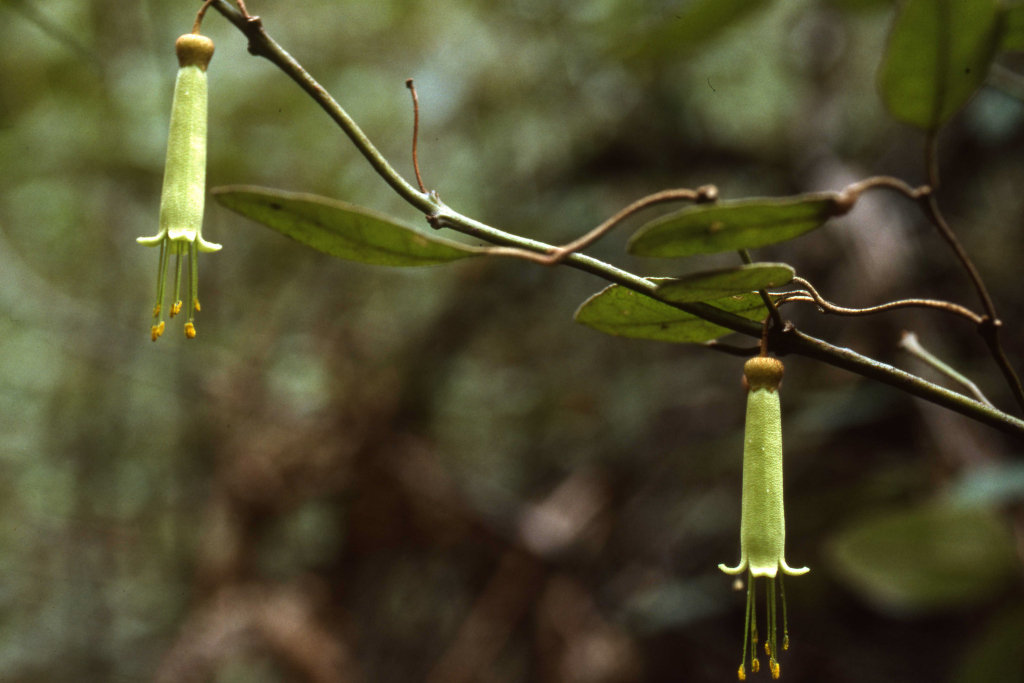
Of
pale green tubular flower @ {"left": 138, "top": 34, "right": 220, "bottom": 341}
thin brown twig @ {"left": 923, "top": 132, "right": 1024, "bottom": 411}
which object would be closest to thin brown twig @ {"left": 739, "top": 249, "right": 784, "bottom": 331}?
thin brown twig @ {"left": 923, "top": 132, "right": 1024, "bottom": 411}

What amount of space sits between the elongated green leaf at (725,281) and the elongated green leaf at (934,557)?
132cm

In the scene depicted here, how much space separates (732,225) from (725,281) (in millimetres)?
42

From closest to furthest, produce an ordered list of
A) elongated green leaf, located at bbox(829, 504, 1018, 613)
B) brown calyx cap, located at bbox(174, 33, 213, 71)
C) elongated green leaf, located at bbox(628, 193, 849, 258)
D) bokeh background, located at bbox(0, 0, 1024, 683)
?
elongated green leaf, located at bbox(628, 193, 849, 258)
brown calyx cap, located at bbox(174, 33, 213, 71)
elongated green leaf, located at bbox(829, 504, 1018, 613)
bokeh background, located at bbox(0, 0, 1024, 683)

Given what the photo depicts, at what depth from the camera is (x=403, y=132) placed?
9.32 feet

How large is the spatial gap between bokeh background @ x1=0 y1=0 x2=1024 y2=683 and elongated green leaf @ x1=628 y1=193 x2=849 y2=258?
1.03 m

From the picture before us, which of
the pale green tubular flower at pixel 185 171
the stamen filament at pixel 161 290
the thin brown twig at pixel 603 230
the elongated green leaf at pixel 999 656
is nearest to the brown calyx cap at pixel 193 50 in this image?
the pale green tubular flower at pixel 185 171

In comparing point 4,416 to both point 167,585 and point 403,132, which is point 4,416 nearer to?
point 167,585

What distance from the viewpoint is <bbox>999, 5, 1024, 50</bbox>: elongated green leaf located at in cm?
64

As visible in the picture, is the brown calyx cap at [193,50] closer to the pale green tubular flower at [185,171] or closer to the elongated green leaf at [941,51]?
the pale green tubular flower at [185,171]

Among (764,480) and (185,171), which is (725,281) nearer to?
(764,480)

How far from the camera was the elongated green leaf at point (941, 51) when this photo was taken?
0.59 m

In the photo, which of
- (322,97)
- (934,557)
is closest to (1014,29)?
(322,97)

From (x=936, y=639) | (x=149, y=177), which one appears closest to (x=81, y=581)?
(x=149, y=177)

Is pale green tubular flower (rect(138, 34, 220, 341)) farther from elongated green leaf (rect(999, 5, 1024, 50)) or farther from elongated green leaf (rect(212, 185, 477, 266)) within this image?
elongated green leaf (rect(999, 5, 1024, 50))
